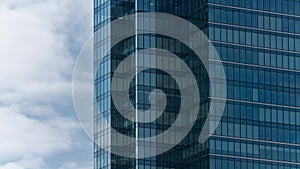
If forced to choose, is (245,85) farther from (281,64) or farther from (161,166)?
(161,166)

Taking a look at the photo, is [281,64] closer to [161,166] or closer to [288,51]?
[288,51]

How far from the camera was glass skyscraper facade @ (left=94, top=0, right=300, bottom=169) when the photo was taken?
140 metres

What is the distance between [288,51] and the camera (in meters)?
145

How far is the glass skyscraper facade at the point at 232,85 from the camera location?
140 meters

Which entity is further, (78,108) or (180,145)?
(180,145)

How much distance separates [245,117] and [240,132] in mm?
2251

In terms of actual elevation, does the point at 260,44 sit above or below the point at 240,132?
above

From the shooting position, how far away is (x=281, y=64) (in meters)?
145

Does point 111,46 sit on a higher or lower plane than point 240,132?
higher

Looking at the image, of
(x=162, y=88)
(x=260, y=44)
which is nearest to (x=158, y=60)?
(x=162, y=88)

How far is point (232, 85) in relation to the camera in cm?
14100

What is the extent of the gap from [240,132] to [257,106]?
4.51 m

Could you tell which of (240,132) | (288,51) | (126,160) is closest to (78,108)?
(126,160)

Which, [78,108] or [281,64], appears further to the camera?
[281,64]
